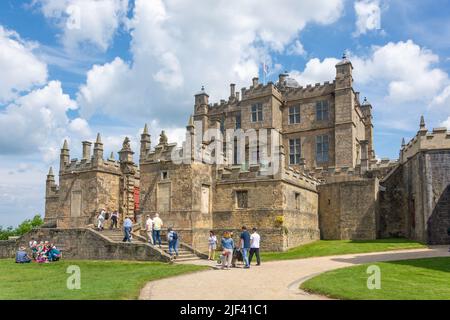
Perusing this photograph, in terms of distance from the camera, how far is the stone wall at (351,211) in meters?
33.2

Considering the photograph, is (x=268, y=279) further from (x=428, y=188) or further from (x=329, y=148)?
(x=329, y=148)

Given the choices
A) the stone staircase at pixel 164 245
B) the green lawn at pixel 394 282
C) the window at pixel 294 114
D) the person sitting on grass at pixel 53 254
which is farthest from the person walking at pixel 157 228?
the window at pixel 294 114

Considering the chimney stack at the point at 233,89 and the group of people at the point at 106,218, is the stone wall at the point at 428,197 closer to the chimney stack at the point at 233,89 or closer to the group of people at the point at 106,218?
the group of people at the point at 106,218

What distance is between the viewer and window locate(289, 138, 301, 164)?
143ft

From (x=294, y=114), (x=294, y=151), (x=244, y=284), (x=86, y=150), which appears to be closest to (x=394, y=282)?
(x=244, y=284)

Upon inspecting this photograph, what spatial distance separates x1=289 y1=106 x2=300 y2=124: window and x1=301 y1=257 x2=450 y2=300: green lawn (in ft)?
84.1

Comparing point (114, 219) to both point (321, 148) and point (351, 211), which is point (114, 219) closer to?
point (351, 211)

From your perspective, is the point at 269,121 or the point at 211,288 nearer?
the point at 211,288

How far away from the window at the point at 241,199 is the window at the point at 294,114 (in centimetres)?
1580

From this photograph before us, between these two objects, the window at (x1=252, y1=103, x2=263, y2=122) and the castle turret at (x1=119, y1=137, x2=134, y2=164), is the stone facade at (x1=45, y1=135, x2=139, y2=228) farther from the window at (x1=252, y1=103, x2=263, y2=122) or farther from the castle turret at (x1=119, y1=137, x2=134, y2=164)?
the window at (x1=252, y1=103, x2=263, y2=122)

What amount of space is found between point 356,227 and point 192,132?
47.3 feet
